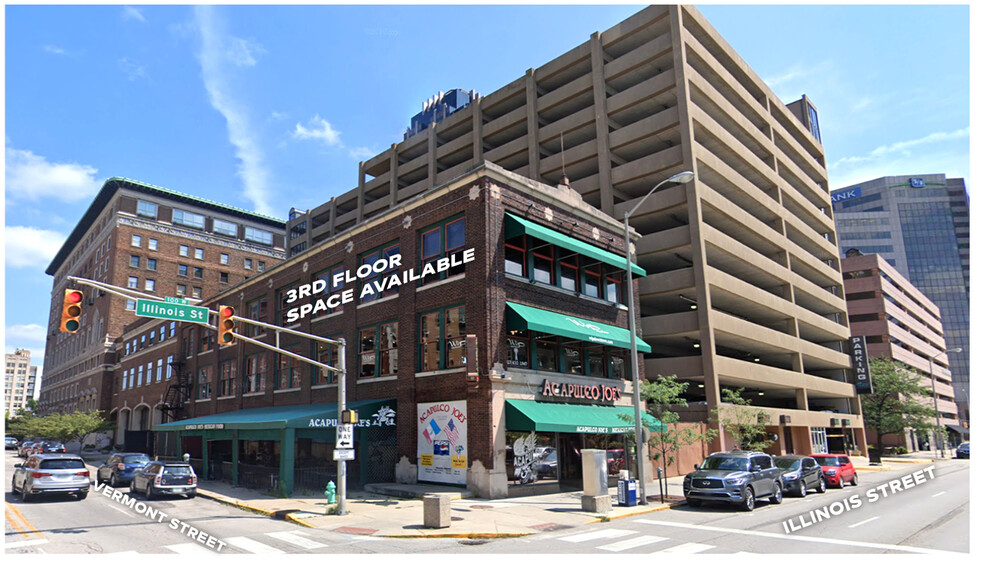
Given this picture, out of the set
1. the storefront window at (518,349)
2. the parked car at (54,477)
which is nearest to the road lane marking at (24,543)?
the parked car at (54,477)

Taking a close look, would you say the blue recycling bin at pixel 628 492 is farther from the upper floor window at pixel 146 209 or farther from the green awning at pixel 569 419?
the upper floor window at pixel 146 209

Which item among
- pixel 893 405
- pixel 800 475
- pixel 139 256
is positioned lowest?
pixel 800 475

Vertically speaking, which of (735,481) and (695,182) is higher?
(695,182)

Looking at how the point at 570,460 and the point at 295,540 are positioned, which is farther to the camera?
the point at 570,460

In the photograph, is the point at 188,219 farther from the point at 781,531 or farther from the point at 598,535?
the point at 781,531

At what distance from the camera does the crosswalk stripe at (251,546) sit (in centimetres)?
1336

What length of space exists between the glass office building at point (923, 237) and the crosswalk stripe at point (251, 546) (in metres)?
161

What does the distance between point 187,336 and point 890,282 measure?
90.2 m

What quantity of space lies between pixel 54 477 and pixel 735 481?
2383 centimetres

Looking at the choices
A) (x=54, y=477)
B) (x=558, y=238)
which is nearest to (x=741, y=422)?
(x=558, y=238)

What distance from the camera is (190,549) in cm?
1330

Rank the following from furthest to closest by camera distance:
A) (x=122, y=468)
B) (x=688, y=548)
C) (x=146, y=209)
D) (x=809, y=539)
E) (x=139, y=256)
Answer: (x=146, y=209)
(x=139, y=256)
(x=122, y=468)
(x=809, y=539)
(x=688, y=548)

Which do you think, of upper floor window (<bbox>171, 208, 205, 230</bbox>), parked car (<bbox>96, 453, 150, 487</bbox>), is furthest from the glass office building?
parked car (<bbox>96, 453, 150, 487</bbox>)

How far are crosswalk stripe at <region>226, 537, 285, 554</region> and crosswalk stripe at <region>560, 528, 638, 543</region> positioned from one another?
6826 mm
